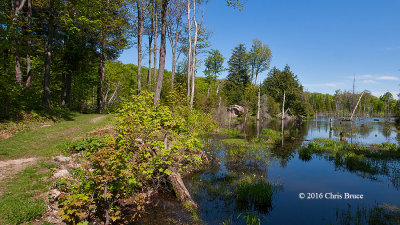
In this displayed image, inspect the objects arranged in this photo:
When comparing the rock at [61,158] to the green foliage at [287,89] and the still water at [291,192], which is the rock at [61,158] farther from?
the green foliage at [287,89]

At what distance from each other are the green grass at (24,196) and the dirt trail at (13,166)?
0.26 m

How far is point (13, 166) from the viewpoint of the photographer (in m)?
6.55

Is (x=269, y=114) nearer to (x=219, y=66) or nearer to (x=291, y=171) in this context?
(x=219, y=66)

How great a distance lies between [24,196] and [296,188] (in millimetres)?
9591

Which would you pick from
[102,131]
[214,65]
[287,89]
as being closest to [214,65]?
[214,65]

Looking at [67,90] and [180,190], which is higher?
[67,90]

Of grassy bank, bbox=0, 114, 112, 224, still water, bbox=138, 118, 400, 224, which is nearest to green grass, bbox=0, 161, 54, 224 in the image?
grassy bank, bbox=0, 114, 112, 224

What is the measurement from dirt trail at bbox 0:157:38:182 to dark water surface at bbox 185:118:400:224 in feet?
19.2

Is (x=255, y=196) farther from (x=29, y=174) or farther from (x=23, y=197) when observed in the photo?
(x=29, y=174)

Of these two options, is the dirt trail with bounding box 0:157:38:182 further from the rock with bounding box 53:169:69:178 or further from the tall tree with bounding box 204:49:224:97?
the tall tree with bounding box 204:49:224:97

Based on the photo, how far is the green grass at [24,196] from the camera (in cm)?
420

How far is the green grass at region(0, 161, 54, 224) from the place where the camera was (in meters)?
4.20

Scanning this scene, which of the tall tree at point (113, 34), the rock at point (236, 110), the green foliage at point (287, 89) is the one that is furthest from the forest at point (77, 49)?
the green foliage at point (287, 89)

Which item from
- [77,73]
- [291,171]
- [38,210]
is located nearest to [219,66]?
[77,73]
